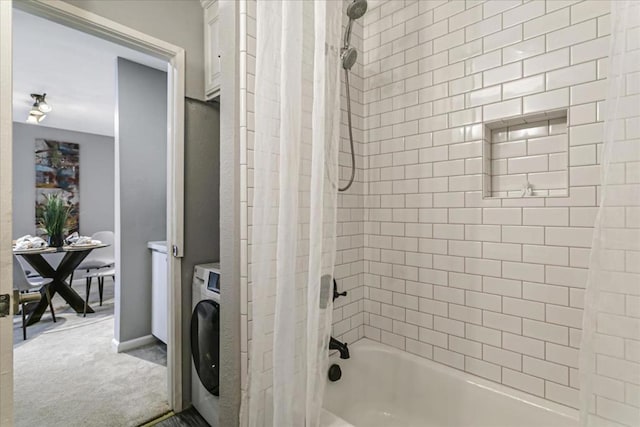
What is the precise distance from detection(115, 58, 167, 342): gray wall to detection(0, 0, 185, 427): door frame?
1015 mm

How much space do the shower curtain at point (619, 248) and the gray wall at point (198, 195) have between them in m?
2.06

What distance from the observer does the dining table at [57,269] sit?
3322 millimetres

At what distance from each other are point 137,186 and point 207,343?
1.79 metres

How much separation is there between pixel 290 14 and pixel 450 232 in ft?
4.02

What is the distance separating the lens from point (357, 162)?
1807 mm

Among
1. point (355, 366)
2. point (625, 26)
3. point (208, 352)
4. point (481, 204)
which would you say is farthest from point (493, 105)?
point (208, 352)

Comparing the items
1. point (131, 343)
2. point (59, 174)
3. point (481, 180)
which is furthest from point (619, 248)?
point (59, 174)

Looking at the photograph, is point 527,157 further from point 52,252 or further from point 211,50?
point 52,252

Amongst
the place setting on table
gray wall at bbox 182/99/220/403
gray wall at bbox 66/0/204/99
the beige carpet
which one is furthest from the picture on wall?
gray wall at bbox 66/0/204/99

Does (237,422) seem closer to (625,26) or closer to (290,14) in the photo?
(290,14)

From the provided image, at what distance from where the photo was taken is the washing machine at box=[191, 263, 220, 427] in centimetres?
169

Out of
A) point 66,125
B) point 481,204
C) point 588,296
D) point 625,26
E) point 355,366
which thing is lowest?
point 355,366

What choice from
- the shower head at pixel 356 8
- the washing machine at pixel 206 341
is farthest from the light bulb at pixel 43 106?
the shower head at pixel 356 8

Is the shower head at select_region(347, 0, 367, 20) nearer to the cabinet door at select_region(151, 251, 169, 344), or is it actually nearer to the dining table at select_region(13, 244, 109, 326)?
the cabinet door at select_region(151, 251, 169, 344)
